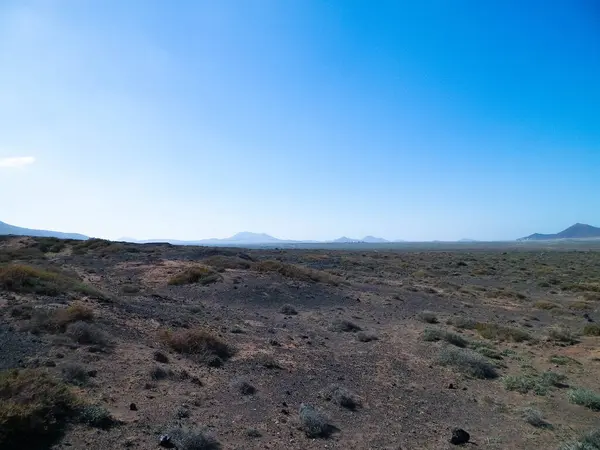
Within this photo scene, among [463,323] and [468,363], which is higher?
[468,363]

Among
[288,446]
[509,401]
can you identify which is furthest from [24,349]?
[509,401]

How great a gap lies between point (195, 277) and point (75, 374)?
60.2ft

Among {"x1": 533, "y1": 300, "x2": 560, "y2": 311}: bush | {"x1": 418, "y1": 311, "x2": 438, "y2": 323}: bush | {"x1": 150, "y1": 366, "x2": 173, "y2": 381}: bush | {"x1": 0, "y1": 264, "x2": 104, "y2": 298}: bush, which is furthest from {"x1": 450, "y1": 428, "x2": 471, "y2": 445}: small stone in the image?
{"x1": 533, "y1": 300, "x2": 560, "y2": 311}: bush

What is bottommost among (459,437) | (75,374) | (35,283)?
(459,437)

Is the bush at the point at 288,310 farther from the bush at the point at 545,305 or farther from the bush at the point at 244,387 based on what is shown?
the bush at the point at 545,305

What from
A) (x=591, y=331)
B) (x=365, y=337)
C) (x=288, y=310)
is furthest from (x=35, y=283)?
(x=591, y=331)

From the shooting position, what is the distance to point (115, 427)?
7199 mm

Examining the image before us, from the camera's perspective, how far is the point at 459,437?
7988 mm

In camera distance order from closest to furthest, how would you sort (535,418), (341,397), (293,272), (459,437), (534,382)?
(459,437) < (535,418) < (341,397) < (534,382) < (293,272)

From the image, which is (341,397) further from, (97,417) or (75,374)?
(75,374)

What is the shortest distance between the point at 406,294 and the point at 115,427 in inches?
964

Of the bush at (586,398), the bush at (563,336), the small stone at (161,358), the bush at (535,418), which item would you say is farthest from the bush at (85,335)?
the bush at (563,336)

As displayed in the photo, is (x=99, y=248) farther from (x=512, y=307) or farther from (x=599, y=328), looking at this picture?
(x=599, y=328)

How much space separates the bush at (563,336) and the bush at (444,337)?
4.61 metres
